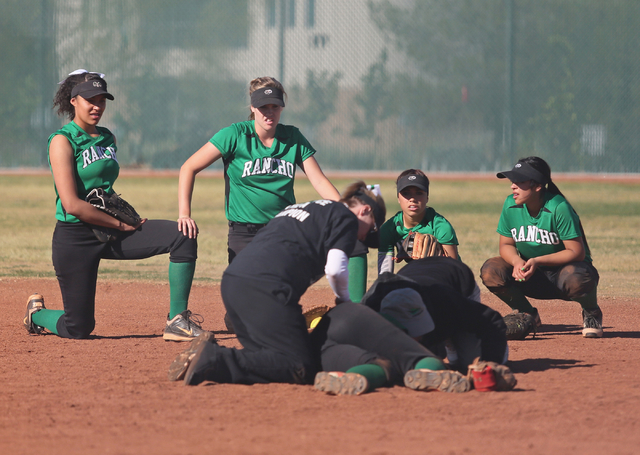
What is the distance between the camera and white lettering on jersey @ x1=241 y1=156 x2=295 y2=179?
563cm

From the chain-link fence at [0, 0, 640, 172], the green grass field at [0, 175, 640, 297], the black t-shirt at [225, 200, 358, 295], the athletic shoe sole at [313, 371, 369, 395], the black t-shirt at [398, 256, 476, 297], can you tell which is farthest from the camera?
the chain-link fence at [0, 0, 640, 172]

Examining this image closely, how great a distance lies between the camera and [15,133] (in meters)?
23.4

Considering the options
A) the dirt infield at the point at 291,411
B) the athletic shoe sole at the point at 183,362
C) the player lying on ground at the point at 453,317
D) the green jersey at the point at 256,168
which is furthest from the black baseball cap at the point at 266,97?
the athletic shoe sole at the point at 183,362

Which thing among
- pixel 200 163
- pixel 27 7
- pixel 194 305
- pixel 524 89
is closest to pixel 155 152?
pixel 27 7

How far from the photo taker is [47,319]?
5629 millimetres

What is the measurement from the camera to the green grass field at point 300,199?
9.48m

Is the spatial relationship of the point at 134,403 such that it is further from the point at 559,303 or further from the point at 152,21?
the point at 152,21

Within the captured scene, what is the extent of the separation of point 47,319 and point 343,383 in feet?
8.80

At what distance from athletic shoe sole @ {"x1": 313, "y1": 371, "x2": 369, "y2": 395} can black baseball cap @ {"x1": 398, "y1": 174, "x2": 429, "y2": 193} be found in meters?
1.93

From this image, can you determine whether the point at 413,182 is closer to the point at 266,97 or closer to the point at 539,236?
the point at 539,236

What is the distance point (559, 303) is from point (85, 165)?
4620 millimetres

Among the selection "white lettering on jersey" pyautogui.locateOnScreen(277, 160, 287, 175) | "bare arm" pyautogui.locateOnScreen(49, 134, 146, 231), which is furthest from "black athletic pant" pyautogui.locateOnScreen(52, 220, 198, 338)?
"white lettering on jersey" pyautogui.locateOnScreen(277, 160, 287, 175)

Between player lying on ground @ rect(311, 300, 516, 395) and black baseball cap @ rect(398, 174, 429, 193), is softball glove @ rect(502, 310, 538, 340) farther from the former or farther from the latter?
player lying on ground @ rect(311, 300, 516, 395)

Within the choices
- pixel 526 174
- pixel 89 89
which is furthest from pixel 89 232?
pixel 526 174
